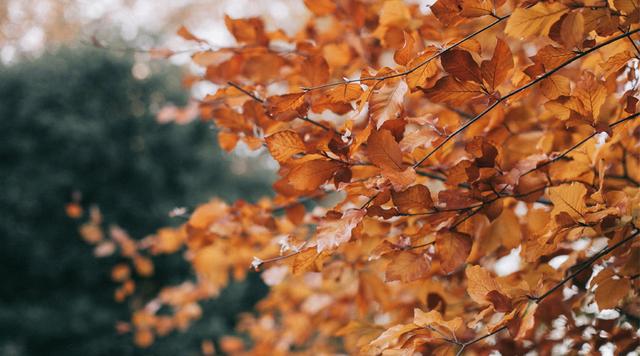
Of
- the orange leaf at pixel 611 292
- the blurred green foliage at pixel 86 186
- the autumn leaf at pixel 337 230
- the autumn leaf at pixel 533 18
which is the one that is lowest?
the blurred green foliage at pixel 86 186

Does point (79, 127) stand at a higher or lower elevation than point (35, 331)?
higher

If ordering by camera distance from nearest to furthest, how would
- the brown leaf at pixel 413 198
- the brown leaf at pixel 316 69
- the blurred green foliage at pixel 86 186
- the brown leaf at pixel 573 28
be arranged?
the brown leaf at pixel 573 28
the brown leaf at pixel 413 198
the brown leaf at pixel 316 69
the blurred green foliage at pixel 86 186

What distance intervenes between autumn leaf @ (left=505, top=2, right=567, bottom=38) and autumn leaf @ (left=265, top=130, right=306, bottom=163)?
0.32 metres

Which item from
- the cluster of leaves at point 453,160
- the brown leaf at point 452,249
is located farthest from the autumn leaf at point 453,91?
the brown leaf at point 452,249

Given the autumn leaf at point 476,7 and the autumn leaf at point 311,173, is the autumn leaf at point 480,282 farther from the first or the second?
the autumn leaf at point 476,7

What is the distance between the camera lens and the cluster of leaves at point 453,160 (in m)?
0.70

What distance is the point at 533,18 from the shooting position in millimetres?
643

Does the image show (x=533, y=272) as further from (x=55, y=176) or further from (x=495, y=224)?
(x=55, y=176)

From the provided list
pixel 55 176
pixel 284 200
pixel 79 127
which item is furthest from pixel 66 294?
pixel 284 200

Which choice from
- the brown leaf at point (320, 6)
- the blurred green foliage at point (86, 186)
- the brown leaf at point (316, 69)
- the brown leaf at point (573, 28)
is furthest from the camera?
the blurred green foliage at point (86, 186)

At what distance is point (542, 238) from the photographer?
73cm

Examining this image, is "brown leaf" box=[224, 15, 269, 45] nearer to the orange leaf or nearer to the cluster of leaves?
the cluster of leaves

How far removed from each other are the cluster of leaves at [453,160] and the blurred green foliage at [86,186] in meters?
4.47

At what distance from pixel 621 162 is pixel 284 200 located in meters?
0.74
